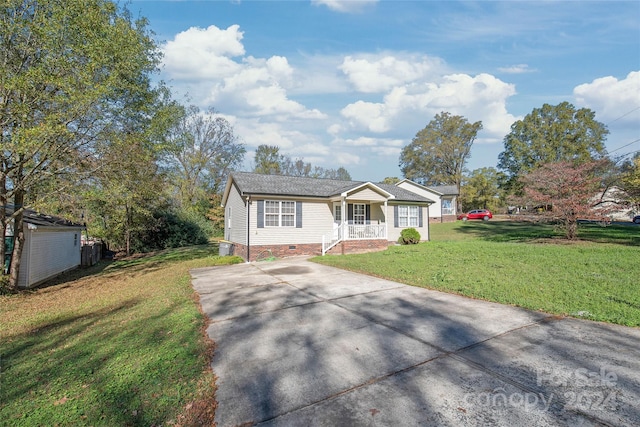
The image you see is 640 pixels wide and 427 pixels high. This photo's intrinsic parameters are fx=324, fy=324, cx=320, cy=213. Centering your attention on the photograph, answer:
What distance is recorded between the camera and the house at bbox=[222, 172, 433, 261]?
1450cm

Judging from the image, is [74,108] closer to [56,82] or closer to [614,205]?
[56,82]

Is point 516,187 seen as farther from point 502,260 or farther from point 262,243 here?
point 262,243

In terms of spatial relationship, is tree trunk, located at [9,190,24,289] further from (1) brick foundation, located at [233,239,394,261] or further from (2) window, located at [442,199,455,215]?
(2) window, located at [442,199,455,215]

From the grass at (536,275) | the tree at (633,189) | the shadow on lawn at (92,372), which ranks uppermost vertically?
the tree at (633,189)

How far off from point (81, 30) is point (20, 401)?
9025mm

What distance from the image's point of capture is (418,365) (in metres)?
3.74

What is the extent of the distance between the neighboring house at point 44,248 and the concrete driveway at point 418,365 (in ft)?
29.0

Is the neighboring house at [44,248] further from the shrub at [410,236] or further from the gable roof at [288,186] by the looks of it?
the shrub at [410,236]

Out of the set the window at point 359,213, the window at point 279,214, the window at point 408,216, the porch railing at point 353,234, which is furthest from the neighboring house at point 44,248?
the window at point 408,216

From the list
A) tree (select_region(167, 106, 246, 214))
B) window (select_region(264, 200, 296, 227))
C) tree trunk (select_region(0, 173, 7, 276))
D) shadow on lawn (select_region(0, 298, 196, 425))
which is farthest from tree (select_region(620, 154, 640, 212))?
tree (select_region(167, 106, 246, 214))

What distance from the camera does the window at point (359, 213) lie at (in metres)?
17.6

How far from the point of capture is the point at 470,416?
9.11ft

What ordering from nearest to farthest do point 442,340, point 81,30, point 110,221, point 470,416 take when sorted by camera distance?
point 470,416
point 442,340
point 81,30
point 110,221

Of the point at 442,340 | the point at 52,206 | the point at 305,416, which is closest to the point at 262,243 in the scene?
the point at 52,206
